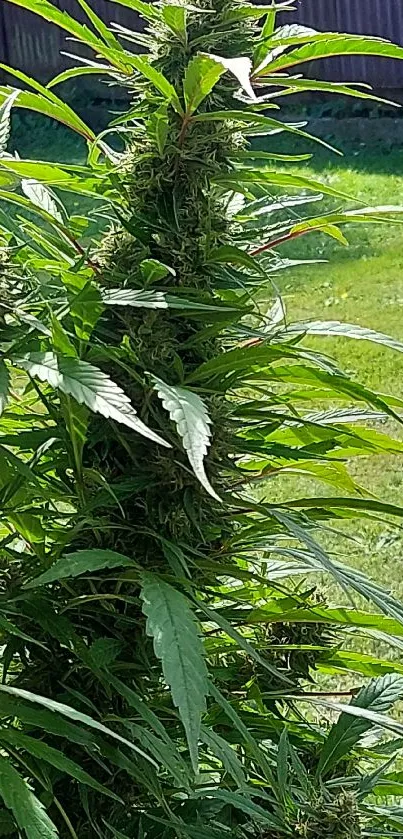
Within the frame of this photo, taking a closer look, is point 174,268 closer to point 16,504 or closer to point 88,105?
point 16,504

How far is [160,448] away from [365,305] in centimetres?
365

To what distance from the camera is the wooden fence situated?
25.2 ft

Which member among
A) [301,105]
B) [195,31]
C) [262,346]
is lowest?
[301,105]

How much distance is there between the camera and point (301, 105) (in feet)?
25.7

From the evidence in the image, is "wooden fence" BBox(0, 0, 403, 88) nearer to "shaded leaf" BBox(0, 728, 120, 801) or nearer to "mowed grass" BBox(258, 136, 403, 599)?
"mowed grass" BBox(258, 136, 403, 599)

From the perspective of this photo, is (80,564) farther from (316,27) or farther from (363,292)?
(316,27)

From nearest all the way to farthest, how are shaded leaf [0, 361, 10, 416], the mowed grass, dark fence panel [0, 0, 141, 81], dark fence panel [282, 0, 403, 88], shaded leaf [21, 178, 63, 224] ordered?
1. shaded leaf [0, 361, 10, 416]
2. shaded leaf [21, 178, 63, 224]
3. the mowed grass
4. dark fence panel [282, 0, 403, 88]
5. dark fence panel [0, 0, 141, 81]

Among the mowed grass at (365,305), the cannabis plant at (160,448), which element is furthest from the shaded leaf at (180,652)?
the mowed grass at (365,305)

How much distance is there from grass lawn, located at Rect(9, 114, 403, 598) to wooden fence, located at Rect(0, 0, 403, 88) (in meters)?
0.96

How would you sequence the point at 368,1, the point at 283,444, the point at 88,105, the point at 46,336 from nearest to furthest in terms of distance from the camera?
the point at 46,336
the point at 283,444
the point at 368,1
the point at 88,105

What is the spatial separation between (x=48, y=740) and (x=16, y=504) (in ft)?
0.58

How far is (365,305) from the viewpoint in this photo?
172 inches

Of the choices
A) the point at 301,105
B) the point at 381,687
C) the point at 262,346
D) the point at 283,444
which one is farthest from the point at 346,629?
the point at 301,105

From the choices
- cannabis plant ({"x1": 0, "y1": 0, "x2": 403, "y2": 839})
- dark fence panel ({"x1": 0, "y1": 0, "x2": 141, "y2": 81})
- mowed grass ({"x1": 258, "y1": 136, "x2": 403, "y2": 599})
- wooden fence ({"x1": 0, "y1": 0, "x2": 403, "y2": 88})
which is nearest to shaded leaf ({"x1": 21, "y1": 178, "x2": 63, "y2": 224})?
cannabis plant ({"x1": 0, "y1": 0, "x2": 403, "y2": 839})
